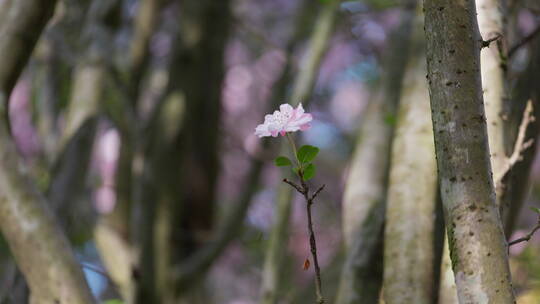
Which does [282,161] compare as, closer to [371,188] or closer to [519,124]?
[519,124]

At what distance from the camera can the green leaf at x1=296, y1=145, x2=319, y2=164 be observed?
3.29ft

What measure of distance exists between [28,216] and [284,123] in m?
0.67

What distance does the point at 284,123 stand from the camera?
96 centimetres

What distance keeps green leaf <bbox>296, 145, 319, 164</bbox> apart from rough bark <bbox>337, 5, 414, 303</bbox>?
2.64 ft

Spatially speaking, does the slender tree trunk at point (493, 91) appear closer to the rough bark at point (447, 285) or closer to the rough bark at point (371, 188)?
the rough bark at point (447, 285)

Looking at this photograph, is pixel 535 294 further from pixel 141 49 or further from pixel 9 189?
pixel 141 49

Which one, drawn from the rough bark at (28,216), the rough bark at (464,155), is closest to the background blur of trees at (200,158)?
the rough bark at (28,216)

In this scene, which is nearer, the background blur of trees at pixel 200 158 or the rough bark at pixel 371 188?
the background blur of trees at pixel 200 158

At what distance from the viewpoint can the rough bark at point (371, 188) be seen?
1.78 metres

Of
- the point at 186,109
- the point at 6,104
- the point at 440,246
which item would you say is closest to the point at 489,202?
the point at 440,246

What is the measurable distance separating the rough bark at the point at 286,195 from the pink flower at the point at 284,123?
142cm

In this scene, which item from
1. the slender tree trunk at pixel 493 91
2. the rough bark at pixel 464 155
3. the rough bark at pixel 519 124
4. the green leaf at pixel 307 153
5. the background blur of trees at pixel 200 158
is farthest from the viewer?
the rough bark at pixel 519 124

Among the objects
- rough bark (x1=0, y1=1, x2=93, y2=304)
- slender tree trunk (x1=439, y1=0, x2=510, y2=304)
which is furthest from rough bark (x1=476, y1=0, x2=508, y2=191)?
rough bark (x1=0, y1=1, x2=93, y2=304)

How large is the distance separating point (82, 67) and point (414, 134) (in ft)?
4.53
